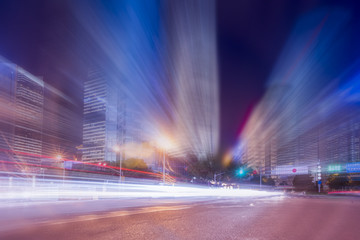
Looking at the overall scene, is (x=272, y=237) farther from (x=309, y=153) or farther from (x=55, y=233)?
(x=309, y=153)

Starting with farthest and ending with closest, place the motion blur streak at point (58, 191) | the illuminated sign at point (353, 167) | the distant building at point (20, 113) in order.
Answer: the illuminated sign at point (353, 167) < the distant building at point (20, 113) < the motion blur streak at point (58, 191)

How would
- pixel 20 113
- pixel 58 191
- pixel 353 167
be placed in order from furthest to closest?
pixel 353 167
pixel 20 113
pixel 58 191

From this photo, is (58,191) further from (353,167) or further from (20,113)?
(353,167)

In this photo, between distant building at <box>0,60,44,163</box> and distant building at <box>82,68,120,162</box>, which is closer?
distant building at <box>0,60,44,163</box>

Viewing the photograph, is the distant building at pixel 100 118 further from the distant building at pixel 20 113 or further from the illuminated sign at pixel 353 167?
the illuminated sign at pixel 353 167

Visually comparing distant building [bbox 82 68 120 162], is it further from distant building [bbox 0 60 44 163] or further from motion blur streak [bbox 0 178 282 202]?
motion blur streak [bbox 0 178 282 202]

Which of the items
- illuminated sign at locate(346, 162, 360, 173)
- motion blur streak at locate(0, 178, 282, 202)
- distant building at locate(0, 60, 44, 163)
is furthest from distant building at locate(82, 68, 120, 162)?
illuminated sign at locate(346, 162, 360, 173)

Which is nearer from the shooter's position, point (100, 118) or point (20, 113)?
point (20, 113)

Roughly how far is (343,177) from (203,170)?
97.5 feet

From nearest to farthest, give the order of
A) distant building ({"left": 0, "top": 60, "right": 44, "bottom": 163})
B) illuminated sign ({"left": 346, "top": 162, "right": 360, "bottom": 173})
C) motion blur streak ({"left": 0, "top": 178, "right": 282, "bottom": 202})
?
1. motion blur streak ({"left": 0, "top": 178, "right": 282, "bottom": 202})
2. distant building ({"left": 0, "top": 60, "right": 44, "bottom": 163})
3. illuminated sign ({"left": 346, "top": 162, "right": 360, "bottom": 173})

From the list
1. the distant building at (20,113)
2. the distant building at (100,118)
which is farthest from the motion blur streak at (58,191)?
the distant building at (100,118)

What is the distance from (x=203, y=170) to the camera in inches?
1927

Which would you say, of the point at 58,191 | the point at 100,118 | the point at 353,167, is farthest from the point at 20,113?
the point at 353,167

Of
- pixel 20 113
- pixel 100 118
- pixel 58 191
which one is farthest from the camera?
pixel 100 118
